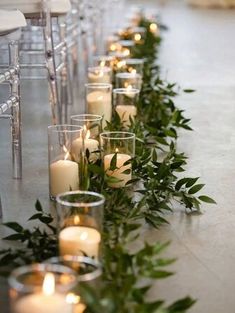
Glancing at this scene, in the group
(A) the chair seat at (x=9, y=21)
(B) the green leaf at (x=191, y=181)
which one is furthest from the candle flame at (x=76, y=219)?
(A) the chair seat at (x=9, y=21)

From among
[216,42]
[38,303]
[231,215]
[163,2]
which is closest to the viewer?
[38,303]

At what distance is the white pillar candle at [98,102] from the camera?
3186 mm

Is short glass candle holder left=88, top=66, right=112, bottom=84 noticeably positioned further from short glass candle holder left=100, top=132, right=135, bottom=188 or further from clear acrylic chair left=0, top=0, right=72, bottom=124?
short glass candle holder left=100, top=132, right=135, bottom=188

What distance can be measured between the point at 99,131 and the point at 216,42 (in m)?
5.13

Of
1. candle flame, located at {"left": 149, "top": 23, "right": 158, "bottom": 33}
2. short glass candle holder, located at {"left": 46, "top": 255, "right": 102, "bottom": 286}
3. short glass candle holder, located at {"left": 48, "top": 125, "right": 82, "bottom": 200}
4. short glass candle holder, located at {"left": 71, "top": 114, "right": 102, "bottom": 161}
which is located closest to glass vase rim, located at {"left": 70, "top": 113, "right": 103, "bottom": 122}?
short glass candle holder, located at {"left": 71, "top": 114, "right": 102, "bottom": 161}

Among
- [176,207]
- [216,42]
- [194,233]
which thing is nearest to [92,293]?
[194,233]

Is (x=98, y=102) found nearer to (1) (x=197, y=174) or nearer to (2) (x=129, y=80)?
(2) (x=129, y=80)

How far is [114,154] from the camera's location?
244 centimetres

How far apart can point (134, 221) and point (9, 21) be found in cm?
71

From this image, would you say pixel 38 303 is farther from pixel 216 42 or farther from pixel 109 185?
pixel 216 42

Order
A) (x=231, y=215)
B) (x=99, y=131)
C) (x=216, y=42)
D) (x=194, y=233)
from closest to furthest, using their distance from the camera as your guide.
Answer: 1. (x=194, y=233)
2. (x=231, y=215)
3. (x=99, y=131)
4. (x=216, y=42)

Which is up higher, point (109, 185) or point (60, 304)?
point (60, 304)

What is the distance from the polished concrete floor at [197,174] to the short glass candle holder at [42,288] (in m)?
0.42

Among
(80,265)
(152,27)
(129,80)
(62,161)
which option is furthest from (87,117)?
(152,27)
